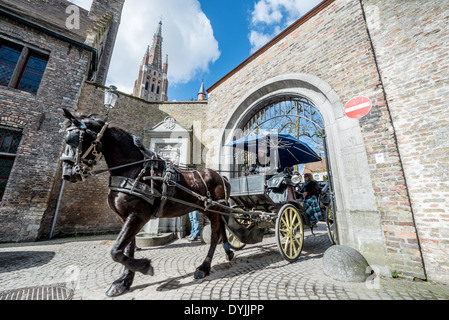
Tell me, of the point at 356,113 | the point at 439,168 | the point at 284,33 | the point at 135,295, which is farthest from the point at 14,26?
the point at 439,168

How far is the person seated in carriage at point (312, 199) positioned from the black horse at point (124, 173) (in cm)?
331

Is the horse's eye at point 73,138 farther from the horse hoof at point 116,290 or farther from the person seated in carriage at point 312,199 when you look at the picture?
the person seated in carriage at point 312,199

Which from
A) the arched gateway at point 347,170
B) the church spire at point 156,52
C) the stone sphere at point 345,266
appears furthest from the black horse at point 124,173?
the church spire at point 156,52

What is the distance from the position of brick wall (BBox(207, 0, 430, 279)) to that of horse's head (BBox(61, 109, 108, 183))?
4.50 m

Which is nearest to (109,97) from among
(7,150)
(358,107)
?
(7,150)

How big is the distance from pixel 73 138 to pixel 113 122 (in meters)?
7.03

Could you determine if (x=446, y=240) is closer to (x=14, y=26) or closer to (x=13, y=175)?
(x=13, y=175)

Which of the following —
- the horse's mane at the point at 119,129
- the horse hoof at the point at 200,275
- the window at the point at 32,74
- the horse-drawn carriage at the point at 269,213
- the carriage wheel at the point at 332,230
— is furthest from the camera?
the window at the point at 32,74

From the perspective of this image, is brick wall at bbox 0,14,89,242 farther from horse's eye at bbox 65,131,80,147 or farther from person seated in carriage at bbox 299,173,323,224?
person seated in carriage at bbox 299,173,323,224

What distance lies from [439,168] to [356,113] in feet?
5.31

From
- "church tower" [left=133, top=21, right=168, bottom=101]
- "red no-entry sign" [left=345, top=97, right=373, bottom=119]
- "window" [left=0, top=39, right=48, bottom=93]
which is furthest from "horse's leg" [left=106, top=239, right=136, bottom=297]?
"church tower" [left=133, top=21, right=168, bottom=101]

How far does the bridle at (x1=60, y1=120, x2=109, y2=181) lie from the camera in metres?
2.20

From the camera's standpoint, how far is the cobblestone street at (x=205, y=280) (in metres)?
2.38

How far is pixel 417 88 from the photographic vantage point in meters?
3.43
